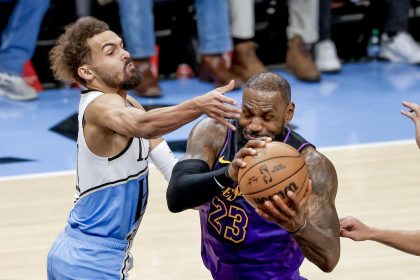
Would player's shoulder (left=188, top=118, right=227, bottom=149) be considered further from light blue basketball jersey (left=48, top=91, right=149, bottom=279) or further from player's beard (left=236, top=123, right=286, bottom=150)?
light blue basketball jersey (left=48, top=91, right=149, bottom=279)

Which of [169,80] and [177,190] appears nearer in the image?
[177,190]

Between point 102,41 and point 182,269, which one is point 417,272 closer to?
point 182,269

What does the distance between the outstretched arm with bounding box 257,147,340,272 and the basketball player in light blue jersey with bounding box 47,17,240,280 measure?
30.0 inches

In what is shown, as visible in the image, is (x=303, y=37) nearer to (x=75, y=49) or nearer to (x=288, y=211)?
(x=75, y=49)

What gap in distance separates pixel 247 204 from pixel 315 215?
1.30ft

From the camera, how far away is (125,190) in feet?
14.5

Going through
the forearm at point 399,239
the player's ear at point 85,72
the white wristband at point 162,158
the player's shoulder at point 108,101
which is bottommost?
the forearm at point 399,239

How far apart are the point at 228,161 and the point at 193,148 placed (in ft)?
0.55

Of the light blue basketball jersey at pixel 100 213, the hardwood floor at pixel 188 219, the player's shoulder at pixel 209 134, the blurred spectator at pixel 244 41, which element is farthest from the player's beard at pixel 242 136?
the blurred spectator at pixel 244 41

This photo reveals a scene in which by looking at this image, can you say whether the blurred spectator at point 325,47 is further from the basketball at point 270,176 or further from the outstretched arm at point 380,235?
the basketball at point 270,176

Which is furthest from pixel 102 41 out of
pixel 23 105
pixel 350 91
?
pixel 350 91

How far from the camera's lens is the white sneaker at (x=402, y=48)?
1033 centimetres

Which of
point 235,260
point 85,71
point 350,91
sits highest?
point 85,71

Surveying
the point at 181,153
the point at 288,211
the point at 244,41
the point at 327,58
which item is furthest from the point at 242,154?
the point at 327,58
